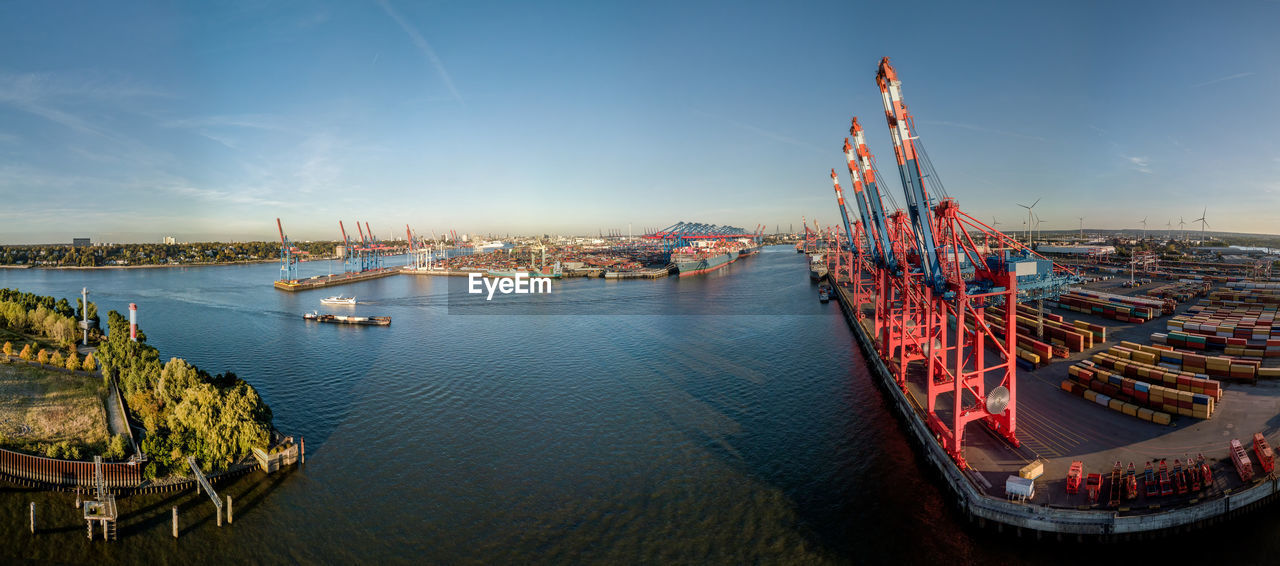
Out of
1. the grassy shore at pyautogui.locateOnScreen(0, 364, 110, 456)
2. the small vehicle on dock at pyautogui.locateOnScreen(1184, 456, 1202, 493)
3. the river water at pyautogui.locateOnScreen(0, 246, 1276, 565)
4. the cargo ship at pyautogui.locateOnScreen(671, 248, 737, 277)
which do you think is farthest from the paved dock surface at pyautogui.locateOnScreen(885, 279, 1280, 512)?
the cargo ship at pyautogui.locateOnScreen(671, 248, 737, 277)

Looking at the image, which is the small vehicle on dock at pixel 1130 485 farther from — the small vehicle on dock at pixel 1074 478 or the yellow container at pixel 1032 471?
the yellow container at pixel 1032 471

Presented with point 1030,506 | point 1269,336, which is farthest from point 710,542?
point 1269,336

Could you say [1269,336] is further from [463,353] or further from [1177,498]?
[463,353]

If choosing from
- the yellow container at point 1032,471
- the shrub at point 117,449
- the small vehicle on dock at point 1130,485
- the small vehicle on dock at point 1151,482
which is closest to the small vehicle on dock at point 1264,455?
the small vehicle on dock at point 1151,482

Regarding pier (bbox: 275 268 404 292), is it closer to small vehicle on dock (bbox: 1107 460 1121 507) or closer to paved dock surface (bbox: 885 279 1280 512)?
paved dock surface (bbox: 885 279 1280 512)

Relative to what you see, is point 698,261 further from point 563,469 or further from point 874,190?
point 563,469

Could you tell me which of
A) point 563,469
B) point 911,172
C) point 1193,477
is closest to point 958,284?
point 911,172
